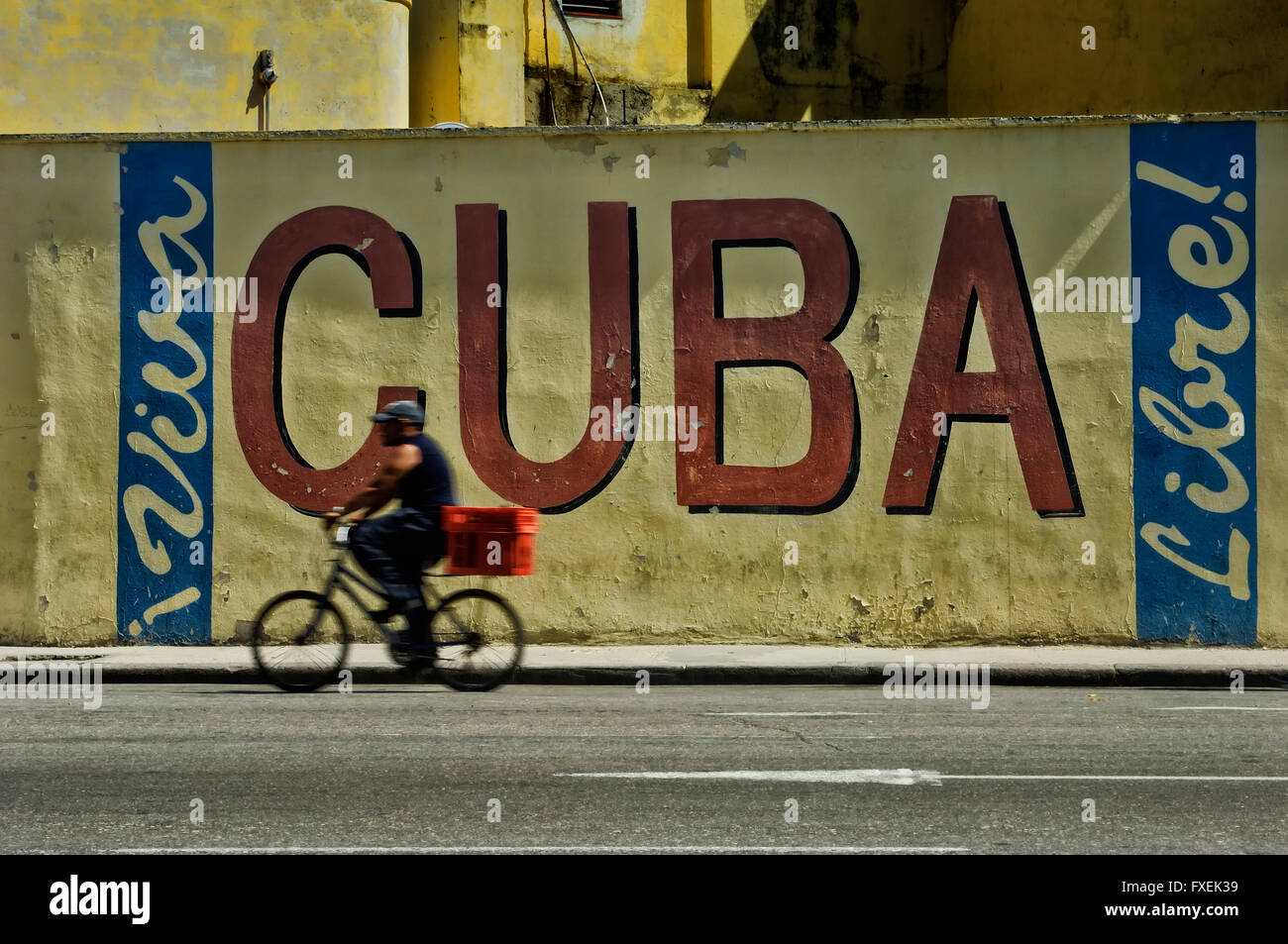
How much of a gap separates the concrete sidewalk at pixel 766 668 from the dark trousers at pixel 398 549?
1.33m

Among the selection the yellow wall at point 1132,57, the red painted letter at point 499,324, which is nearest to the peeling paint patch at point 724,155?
the red painted letter at point 499,324

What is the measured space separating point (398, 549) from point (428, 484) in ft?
1.61

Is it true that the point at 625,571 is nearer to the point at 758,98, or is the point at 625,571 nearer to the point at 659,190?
the point at 659,190

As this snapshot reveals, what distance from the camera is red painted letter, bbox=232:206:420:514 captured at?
13.0 m

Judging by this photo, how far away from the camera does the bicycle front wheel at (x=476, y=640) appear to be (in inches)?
388

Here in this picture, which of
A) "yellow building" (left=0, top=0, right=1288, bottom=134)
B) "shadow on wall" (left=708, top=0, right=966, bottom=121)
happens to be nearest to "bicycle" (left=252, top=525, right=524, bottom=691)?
"yellow building" (left=0, top=0, right=1288, bottom=134)

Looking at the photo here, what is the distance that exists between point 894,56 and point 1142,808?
54.8 ft

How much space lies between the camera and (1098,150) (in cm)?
1283

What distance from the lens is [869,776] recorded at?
7309mm

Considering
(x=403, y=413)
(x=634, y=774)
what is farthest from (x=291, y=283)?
(x=634, y=774)

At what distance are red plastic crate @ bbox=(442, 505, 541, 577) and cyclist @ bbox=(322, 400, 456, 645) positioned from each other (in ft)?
0.81

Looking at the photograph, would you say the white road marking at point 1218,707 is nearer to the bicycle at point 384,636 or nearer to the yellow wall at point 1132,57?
the bicycle at point 384,636

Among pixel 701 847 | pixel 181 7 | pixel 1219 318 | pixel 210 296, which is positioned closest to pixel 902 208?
pixel 1219 318

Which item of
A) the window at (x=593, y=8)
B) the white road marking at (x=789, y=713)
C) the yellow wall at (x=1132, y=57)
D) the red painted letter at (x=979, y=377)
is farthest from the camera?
the window at (x=593, y=8)
